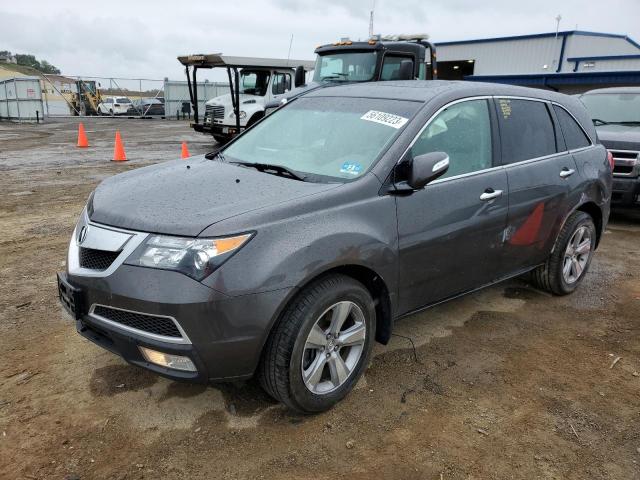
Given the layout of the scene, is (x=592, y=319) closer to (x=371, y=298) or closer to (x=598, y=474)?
(x=598, y=474)

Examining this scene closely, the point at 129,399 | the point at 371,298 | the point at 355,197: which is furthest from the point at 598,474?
the point at 129,399

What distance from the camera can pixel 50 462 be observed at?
249 centimetres

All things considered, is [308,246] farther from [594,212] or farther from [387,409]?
[594,212]

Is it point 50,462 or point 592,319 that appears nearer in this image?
point 50,462

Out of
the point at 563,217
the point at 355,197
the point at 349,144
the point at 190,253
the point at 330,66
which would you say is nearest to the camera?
the point at 190,253

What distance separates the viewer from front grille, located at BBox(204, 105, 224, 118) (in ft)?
49.8

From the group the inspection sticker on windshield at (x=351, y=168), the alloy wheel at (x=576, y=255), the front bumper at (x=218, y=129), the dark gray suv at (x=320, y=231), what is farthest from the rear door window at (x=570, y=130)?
the front bumper at (x=218, y=129)

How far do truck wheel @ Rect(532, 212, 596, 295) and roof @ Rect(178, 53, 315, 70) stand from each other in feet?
37.4

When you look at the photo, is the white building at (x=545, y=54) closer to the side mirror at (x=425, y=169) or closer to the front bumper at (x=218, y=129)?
the front bumper at (x=218, y=129)

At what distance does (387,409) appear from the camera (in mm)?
2949

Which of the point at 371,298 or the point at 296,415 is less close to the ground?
the point at 371,298

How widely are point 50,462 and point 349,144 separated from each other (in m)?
2.35

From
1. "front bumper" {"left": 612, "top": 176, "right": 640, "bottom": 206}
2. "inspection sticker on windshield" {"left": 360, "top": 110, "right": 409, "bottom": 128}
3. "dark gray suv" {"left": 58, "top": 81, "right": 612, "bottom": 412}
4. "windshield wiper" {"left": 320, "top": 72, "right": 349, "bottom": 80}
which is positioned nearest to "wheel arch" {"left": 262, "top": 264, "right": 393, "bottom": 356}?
"dark gray suv" {"left": 58, "top": 81, "right": 612, "bottom": 412}

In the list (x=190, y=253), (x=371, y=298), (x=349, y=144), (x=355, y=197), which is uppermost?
(x=349, y=144)
